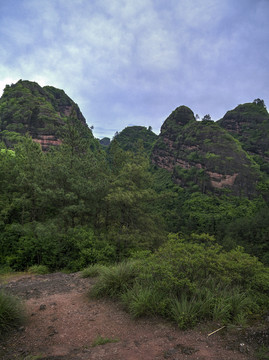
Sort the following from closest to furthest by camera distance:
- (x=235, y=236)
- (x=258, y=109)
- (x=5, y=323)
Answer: (x=5, y=323)
(x=235, y=236)
(x=258, y=109)

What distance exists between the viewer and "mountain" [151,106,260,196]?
56.0m

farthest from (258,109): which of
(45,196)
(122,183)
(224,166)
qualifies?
(45,196)

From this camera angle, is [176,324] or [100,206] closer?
[176,324]

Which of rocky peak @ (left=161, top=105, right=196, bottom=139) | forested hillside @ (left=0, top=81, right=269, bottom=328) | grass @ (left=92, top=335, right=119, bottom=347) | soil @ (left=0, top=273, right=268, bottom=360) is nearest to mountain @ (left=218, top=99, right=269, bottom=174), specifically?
rocky peak @ (left=161, top=105, right=196, bottom=139)

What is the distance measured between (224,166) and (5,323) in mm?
60945

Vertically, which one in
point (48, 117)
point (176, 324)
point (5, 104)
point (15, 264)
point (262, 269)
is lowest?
point (15, 264)

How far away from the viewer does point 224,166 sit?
188 feet

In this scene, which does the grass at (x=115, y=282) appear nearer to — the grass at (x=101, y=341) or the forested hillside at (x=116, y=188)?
the grass at (x=101, y=341)

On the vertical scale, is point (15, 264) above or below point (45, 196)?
below

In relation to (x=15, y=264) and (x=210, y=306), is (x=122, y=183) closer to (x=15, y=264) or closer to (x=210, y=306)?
(x=15, y=264)

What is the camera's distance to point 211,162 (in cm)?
5962

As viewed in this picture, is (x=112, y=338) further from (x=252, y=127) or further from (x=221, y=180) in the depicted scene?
(x=252, y=127)

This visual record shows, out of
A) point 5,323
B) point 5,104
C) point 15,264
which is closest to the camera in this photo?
point 5,323

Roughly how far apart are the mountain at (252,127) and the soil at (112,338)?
7529cm
